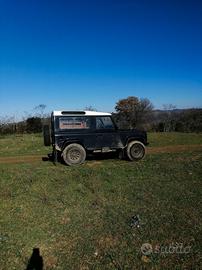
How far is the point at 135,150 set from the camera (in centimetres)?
1309

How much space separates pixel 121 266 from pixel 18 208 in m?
3.45

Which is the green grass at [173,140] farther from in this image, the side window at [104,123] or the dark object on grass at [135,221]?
the dark object on grass at [135,221]

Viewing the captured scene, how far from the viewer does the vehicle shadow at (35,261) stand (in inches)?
186

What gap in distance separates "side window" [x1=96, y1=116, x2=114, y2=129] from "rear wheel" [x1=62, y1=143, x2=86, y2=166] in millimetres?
1157

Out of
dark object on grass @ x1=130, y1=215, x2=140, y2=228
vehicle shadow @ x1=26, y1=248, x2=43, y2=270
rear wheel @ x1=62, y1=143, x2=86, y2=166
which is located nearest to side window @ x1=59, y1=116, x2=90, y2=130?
rear wheel @ x1=62, y1=143, x2=86, y2=166

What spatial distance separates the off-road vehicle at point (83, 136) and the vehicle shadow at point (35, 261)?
7423mm

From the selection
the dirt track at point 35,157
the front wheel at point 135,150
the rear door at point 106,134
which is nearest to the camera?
the rear door at point 106,134

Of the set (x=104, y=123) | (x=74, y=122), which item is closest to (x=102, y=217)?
(x=74, y=122)

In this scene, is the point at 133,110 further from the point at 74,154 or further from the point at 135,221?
the point at 135,221

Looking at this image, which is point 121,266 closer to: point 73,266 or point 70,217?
point 73,266

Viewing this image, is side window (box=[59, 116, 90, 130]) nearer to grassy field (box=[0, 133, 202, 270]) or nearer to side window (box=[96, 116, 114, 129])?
side window (box=[96, 116, 114, 129])

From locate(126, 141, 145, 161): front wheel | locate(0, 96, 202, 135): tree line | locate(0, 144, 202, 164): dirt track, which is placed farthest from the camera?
locate(0, 96, 202, 135): tree line

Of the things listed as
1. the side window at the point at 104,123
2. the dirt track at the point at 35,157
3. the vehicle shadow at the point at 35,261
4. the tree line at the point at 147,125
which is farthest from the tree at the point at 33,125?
the vehicle shadow at the point at 35,261

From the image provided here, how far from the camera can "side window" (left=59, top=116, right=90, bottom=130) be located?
1245cm
